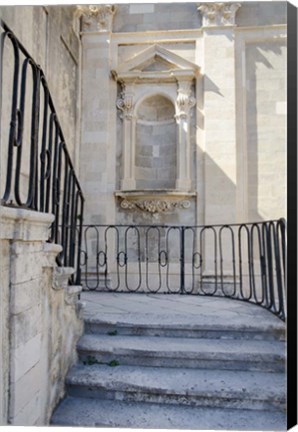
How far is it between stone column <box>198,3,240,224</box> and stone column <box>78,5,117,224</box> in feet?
4.45

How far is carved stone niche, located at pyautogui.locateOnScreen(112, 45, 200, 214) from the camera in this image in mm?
5000

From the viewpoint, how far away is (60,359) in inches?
72.5

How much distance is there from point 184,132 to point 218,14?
171cm

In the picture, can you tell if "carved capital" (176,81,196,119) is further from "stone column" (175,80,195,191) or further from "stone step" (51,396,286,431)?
"stone step" (51,396,286,431)

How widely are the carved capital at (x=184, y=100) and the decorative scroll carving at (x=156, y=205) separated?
48.3 inches

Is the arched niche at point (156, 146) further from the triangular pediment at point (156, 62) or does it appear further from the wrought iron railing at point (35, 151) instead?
the wrought iron railing at point (35, 151)

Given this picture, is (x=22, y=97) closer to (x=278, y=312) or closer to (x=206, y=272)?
(x=278, y=312)

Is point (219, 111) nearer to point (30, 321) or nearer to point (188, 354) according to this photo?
point (188, 354)

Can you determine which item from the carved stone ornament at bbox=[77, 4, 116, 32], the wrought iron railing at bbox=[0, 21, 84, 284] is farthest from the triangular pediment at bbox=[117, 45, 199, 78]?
the wrought iron railing at bbox=[0, 21, 84, 284]

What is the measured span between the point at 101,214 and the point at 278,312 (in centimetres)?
308

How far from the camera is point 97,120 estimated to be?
16.7 feet

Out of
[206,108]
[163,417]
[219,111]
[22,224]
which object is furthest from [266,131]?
[22,224]

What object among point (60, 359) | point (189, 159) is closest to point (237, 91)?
point (189, 159)

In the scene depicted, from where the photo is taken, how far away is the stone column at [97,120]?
199 inches
